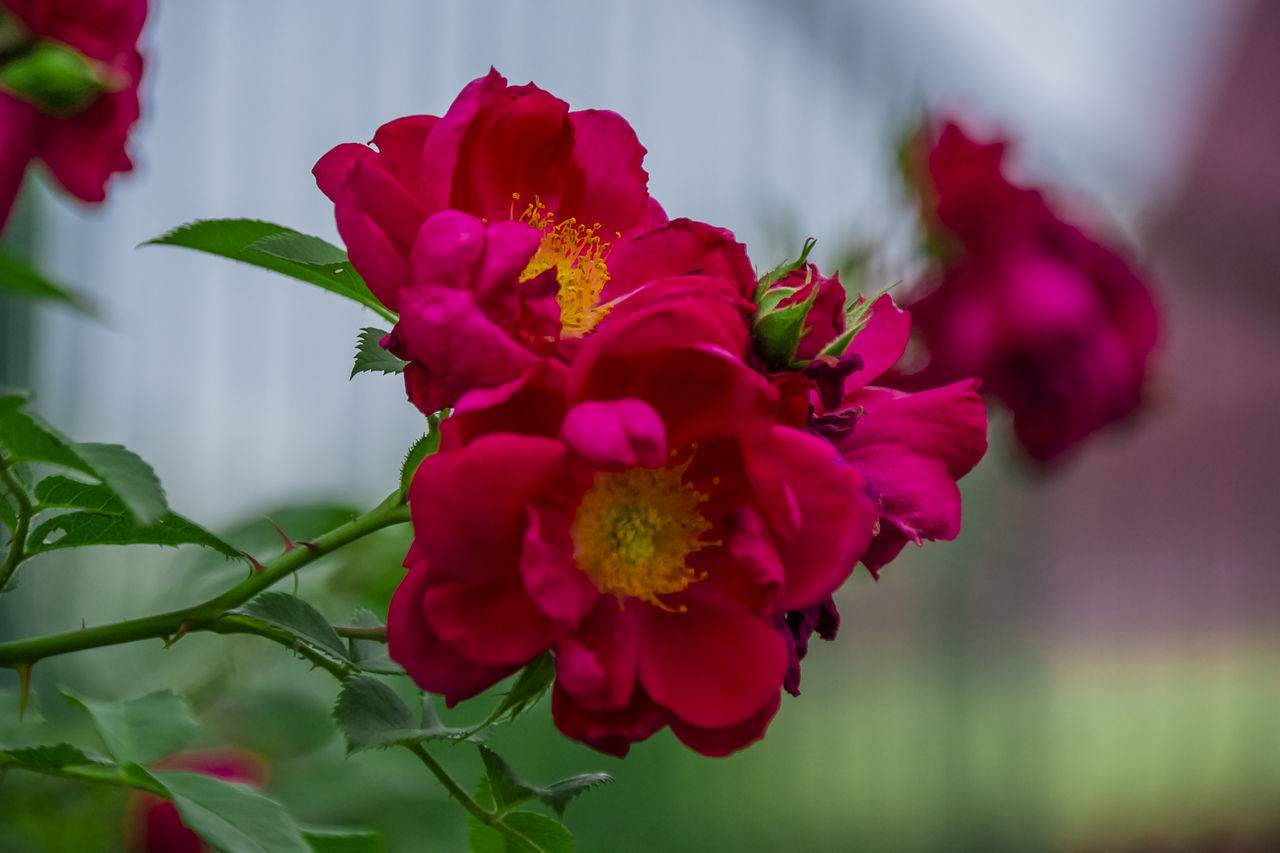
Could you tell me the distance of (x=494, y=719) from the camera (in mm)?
216

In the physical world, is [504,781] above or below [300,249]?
below

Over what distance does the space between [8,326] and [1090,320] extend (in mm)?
640

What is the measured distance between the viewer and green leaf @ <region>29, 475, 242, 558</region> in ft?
0.74

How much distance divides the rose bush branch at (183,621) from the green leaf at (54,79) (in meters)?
0.16

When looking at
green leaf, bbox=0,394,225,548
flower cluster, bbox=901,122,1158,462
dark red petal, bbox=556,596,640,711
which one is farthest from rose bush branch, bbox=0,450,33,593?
flower cluster, bbox=901,122,1158,462

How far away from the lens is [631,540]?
213 mm

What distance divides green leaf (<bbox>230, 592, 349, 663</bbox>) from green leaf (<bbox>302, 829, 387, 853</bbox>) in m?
0.09

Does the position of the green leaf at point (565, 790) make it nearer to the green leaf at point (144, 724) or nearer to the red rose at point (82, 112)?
the green leaf at point (144, 724)

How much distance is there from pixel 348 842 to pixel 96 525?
10cm

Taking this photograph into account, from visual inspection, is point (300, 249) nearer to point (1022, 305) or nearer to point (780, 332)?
point (780, 332)

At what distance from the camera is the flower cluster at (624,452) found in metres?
0.19

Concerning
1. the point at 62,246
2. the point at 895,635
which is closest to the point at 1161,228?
Answer: the point at 895,635

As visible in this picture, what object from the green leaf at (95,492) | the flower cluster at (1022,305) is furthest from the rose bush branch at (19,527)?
the flower cluster at (1022,305)

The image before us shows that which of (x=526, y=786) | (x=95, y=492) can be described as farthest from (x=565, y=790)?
(x=95, y=492)
